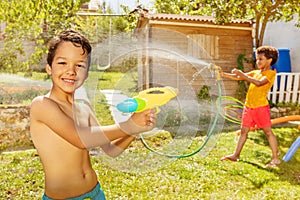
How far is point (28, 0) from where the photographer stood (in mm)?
6410

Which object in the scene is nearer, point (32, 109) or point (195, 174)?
point (32, 109)

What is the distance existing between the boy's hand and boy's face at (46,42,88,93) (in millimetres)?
342

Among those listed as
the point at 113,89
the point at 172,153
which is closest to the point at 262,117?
the point at 172,153

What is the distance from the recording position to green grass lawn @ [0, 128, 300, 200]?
3135mm

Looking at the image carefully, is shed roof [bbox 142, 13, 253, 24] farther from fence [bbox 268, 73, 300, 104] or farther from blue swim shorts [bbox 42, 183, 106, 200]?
blue swim shorts [bbox 42, 183, 106, 200]

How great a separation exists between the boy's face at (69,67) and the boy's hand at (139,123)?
34 cm

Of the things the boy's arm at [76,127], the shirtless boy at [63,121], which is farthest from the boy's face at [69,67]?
the boy's arm at [76,127]

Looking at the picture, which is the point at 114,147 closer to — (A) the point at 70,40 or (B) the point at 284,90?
(A) the point at 70,40

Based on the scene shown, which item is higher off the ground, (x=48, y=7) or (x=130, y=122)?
(x=48, y=7)

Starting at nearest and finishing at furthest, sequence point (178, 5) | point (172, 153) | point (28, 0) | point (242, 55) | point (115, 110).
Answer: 1. point (115, 110)
2. point (172, 153)
3. point (28, 0)
4. point (242, 55)
5. point (178, 5)

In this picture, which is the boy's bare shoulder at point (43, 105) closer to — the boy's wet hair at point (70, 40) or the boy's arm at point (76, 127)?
the boy's arm at point (76, 127)

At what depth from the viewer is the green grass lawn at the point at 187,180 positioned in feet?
10.3

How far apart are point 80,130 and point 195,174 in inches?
99.3

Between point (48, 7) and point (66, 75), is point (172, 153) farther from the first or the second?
point (48, 7)
